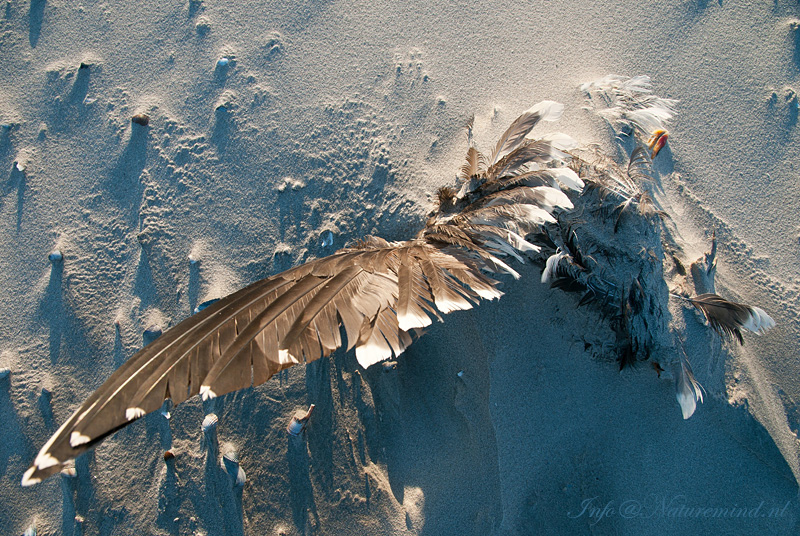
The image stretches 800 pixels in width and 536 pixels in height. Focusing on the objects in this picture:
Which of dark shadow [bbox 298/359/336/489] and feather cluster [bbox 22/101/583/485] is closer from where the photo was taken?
feather cluster [bbox 22/101/583/485]

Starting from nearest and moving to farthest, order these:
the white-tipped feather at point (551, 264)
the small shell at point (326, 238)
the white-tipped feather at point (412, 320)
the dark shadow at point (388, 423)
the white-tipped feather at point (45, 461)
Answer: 1. the white-tipped feather at point (45, 461)
2. the white-tipped feather at point (412, 320)
3. the white-tipped feather at point (551, 264)
4. the dark shadow at point (388, 423)
5. the small shell at point (326, 238)

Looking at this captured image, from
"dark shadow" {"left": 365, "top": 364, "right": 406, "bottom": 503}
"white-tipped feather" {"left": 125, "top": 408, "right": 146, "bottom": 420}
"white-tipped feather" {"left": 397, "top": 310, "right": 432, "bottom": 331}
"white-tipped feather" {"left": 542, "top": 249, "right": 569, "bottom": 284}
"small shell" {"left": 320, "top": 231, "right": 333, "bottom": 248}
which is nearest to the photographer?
"white-tipped feather" {"left": 125, "top": 408, "right": 146, "bottom": 420}

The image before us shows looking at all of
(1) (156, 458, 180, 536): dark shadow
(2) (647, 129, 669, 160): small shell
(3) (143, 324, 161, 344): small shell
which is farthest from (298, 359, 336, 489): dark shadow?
(2) (647, 129, 669, 160): small shell

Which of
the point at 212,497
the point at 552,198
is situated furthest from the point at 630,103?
the point at 212,497

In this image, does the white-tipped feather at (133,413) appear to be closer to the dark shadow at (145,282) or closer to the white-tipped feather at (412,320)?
the white-tipped feather at (412,320)

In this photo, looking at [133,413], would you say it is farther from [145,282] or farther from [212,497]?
[145,282]

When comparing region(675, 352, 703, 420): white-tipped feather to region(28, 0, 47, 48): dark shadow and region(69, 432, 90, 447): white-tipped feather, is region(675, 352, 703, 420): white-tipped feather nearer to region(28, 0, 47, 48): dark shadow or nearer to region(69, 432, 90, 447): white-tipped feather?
region(69, 432, 90, 447): white-tipped feather

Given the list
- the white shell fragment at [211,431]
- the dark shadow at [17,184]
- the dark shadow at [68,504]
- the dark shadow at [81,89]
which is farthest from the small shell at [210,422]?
the dark shadow at [81,89]
